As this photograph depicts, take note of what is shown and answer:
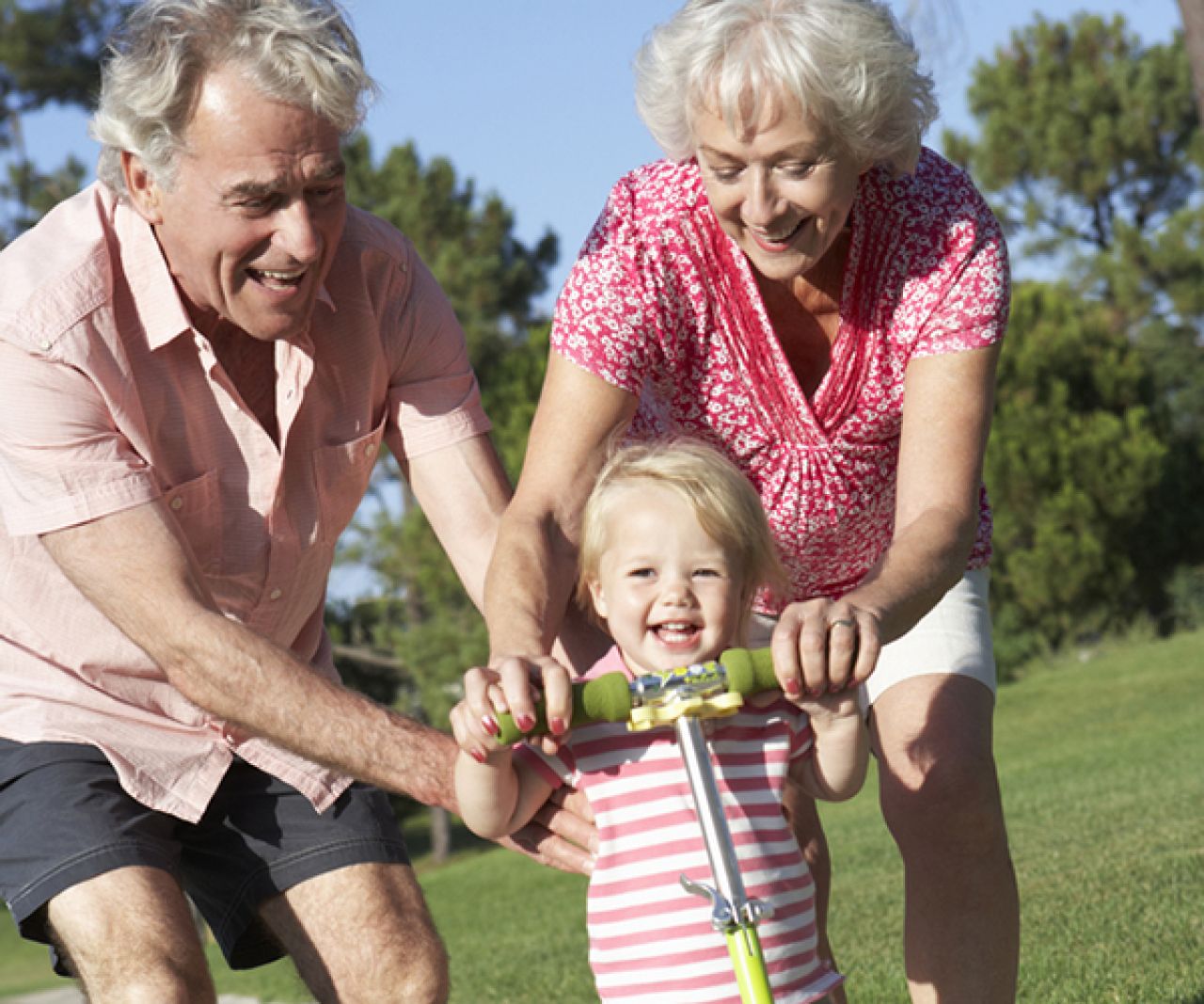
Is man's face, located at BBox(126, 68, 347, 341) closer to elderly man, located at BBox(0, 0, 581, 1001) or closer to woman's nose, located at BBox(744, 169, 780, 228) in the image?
elderly man, located at BBox(0, 0, 581, 1001)

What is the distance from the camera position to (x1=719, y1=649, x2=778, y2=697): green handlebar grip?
7.80 ft

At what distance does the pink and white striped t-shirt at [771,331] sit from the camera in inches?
125

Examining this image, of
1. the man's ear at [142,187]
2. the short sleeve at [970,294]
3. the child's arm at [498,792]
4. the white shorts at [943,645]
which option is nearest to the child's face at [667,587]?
the child's arm at [498,792]

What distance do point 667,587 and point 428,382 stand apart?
1203 mm

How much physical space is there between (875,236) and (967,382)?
1.26 ft

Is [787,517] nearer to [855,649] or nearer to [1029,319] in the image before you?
[855,649]

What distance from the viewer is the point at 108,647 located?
3402 millimetres

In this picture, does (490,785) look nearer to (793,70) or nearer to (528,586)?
(528,586)

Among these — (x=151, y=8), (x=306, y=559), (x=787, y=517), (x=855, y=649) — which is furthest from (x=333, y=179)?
(x=855, y=649)

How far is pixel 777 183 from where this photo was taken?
2949mm

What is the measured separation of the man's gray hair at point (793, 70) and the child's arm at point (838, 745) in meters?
1.01

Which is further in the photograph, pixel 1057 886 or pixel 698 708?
pixel 1057 886

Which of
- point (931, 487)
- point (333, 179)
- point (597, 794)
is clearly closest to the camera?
point (597, 794)

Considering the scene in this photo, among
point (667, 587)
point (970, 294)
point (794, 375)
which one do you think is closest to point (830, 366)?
point (794, 375)
